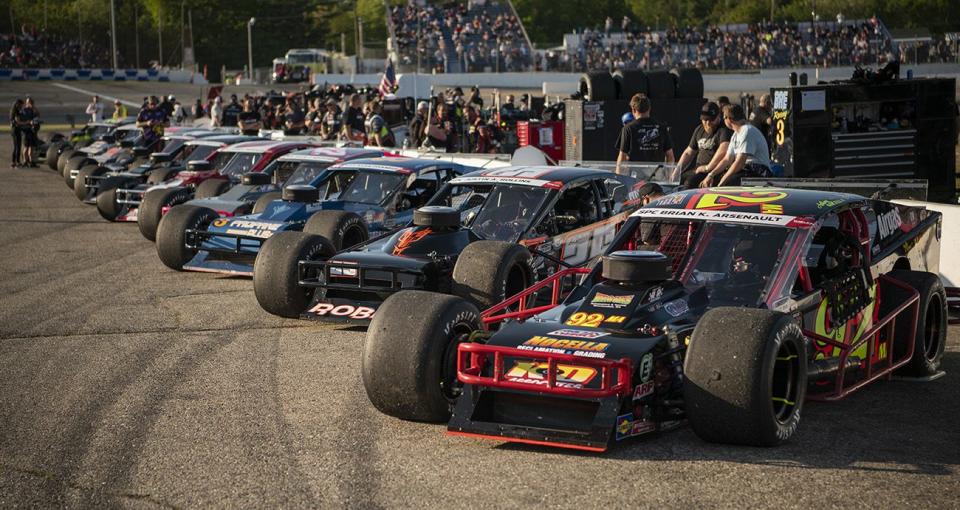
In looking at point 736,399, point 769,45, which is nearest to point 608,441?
point 736,399

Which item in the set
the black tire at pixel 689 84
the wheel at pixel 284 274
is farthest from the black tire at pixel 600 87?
the wheel at pixel 284 274

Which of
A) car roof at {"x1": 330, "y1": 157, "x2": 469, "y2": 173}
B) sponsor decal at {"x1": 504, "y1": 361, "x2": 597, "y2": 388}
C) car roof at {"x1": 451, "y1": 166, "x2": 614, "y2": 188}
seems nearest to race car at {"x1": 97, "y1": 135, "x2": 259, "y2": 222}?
car roof at {"x1": 330, "y1": 157, "x2": 469, "y2": 173}

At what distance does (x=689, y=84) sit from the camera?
A: 71.9 feet

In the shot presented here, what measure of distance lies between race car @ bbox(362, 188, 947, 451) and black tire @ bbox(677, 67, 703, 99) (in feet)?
42.8

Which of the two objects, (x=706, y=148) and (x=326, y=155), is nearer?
(x=706, y=148)

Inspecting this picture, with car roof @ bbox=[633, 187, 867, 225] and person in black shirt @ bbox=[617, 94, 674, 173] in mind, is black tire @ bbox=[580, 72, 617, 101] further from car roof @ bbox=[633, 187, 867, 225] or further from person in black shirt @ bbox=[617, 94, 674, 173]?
car roof @ bbox=[633, 187, 867, 225]

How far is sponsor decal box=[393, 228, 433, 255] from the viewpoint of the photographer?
11.1m

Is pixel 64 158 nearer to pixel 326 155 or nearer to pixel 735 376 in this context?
pixel 326 155

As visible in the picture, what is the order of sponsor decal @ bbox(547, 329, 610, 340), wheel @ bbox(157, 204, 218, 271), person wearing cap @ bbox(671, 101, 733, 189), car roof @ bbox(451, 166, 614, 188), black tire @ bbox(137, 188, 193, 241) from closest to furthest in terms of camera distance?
1. sponsor decal @ bbox(547, 329, 610, 340)
2. car roof @ bbox(451, 166, 614, 188)
3. person wearing cap @ bbox(671, 101, 733, 189)
4. wheel @ bbox(157, 204, 218, 271)
5. black tire @ bbox(137, 188, 193, 241)

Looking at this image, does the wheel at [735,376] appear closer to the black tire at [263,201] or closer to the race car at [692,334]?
the race car at [692,334]

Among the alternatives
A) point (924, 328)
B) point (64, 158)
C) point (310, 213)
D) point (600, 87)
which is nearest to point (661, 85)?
point (600, 87)

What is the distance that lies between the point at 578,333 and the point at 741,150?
20.6ft

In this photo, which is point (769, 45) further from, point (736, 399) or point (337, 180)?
point (736, 399)

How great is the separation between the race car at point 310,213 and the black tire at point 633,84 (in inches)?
296
